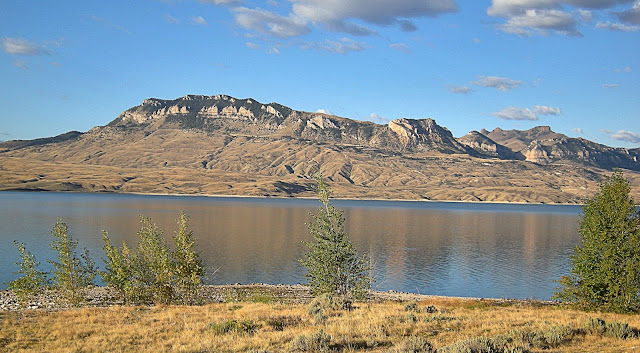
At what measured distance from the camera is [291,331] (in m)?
23.0

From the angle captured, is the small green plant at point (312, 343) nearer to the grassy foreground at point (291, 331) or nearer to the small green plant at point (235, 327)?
the grassy foreground at point (291, 331)

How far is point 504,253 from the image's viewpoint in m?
114

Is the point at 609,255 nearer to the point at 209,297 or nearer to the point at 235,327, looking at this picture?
the point at 235,327

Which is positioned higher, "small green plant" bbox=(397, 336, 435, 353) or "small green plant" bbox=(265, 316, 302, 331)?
"small green plant" bbox=(397, 336, 435, 353)

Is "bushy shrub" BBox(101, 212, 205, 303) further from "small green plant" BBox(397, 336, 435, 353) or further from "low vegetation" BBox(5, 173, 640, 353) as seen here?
"small green plant" BBox(397, 336, 435, 353)

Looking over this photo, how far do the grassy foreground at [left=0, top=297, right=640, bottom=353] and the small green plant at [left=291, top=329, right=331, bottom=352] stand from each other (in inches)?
1.7

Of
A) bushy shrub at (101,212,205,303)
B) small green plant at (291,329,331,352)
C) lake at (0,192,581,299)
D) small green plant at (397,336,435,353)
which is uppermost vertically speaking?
small green plant at (397,336,435,353)

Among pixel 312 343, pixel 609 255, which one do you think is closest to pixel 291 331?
pixel 312 343

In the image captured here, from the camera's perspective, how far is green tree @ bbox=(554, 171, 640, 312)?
3525 centimetres

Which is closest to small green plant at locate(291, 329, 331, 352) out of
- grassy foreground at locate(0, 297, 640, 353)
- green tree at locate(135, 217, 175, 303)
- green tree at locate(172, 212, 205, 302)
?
grassy foreground at locate(0, 297, 640, 353)

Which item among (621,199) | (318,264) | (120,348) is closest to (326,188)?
(318,264)

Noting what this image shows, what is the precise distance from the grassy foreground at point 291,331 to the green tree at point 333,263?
540 inches

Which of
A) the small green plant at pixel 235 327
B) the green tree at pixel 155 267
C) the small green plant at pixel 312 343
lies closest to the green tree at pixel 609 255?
the small green plant at pixel 312 343

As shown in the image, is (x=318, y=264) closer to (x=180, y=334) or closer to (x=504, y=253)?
(x=180, y=334)
